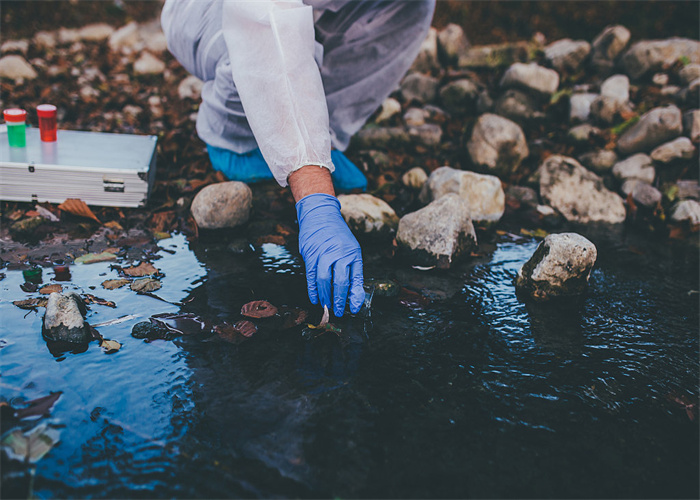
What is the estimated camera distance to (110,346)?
2.03 m

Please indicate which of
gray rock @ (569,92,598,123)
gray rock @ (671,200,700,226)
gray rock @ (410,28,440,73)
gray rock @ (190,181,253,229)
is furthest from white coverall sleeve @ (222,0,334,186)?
gray rock @ (410,28,440,73)

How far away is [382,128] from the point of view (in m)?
4.34

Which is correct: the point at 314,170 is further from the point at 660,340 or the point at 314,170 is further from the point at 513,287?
the point at 660,340

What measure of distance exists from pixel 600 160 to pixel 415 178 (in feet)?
4.83

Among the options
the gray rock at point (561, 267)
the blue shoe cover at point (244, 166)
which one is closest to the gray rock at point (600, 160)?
the gray rock at point (561, 267)

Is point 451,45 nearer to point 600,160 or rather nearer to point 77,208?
point 600,160

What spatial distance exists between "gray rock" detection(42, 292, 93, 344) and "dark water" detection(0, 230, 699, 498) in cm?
7

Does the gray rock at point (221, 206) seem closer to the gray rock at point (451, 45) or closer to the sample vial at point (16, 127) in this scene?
the sample vial at point (16, 127)

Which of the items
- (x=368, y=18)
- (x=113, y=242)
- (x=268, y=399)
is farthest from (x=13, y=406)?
(x=368, y=18)

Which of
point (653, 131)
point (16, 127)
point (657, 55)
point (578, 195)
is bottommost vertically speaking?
point (578, 195)

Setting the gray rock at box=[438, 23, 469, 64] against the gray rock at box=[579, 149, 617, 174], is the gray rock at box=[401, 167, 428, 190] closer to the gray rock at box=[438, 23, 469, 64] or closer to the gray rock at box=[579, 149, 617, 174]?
the gray rock at box=[579, 149, 617, 174]

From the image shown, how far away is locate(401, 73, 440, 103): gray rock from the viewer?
199 inches

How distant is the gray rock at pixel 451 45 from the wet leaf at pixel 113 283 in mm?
4278

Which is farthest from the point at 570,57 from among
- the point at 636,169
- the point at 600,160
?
the point at 636,169
